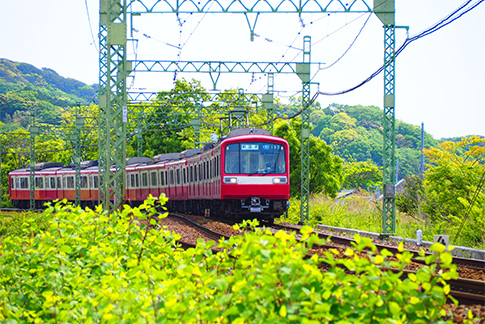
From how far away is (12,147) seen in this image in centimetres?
6028

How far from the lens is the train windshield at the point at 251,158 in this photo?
58.0 ft

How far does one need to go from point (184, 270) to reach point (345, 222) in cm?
1480

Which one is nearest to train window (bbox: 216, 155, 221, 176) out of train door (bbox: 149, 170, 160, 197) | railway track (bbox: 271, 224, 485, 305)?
railway track (bbox: 271, 224, 485, 305)

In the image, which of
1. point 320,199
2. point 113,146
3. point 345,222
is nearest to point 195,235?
point 113,146

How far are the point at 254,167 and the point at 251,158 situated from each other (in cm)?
29

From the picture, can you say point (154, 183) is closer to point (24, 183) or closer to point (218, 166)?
point (218, 166)

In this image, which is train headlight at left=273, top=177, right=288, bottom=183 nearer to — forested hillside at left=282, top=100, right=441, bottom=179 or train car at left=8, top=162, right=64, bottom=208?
train car at left=8, top=162, right=64, bottom=208

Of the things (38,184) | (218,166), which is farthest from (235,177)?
(38,184)

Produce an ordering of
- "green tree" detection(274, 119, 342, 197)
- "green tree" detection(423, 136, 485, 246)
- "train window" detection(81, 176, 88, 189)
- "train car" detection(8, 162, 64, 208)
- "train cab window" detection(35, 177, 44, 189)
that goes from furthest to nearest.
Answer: "train cab window" detection(35, 177, 44, 189)
"train car" detection(8, 162, 64, 208)
"train window" detection(81, 176, 88, 189)
"green tree" detection(274, 119, 342, 197)
"green tree" detection(423, 136, 485, 246)

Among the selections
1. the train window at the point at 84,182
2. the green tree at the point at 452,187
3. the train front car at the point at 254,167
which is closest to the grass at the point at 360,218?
the green tree at the point at 452,187

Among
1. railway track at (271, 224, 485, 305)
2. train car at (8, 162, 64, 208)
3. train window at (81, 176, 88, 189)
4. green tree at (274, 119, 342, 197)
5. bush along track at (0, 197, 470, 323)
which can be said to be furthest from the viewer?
train car at (8, 162, 64, 208)

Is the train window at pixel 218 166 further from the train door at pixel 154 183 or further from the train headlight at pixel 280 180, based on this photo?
the train door at pixel 154 183

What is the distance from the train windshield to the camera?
17.7 metres

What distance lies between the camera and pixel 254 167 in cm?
1780
